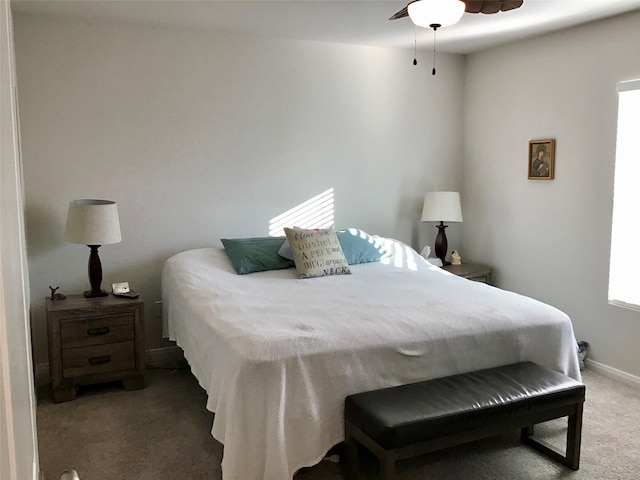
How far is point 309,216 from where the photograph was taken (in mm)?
4422

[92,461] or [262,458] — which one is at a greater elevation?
[262,458]

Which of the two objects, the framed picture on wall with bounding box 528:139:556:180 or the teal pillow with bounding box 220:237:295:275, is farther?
the framed picture on wall with bounding box 528:139:556:180

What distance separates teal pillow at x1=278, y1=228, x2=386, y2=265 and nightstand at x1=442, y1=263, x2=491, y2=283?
69 cm

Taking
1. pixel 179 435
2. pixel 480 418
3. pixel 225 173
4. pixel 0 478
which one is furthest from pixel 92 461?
pixel 0 478

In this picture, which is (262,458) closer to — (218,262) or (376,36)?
(218,262)

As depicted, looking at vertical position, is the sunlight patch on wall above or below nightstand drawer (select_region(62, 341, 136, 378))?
above

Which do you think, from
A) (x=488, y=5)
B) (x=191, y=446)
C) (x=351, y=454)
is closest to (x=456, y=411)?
(x=351, y=454)

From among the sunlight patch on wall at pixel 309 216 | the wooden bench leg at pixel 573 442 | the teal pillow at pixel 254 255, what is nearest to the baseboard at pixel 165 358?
the teal pillow at pixel 254 255

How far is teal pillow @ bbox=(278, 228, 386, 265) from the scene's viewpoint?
4.07m

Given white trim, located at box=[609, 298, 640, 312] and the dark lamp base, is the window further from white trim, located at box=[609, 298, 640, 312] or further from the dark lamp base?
the dark lamp base

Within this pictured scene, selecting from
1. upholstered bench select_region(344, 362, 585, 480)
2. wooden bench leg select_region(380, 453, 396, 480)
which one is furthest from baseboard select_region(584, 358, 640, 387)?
wooden bench leg select_region(380, 453, 396, 480)

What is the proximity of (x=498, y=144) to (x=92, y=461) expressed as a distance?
3.61 m

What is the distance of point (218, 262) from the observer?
12.5 ft

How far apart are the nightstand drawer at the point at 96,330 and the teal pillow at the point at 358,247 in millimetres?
1504
